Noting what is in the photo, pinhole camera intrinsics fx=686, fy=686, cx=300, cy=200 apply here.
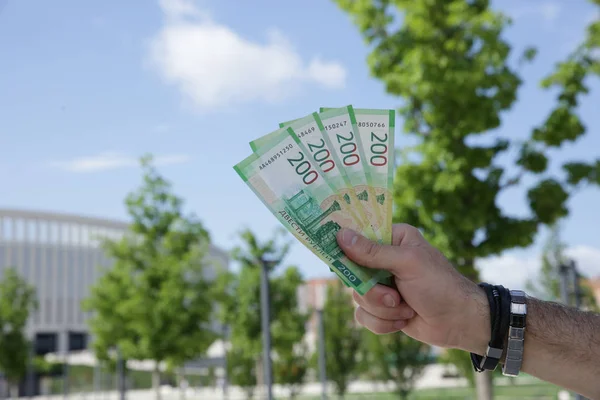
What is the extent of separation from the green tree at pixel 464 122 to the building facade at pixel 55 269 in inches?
2021

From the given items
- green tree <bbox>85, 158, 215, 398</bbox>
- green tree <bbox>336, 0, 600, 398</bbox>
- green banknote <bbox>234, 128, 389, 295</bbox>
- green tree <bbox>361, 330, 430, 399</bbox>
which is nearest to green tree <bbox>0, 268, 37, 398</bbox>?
green tree <bbox>85, 158, 215, 398</bbox>

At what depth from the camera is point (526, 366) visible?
219 cm

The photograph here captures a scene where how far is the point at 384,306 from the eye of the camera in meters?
2.22

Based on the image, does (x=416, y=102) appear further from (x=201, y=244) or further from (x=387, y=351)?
(x=387, y=351)

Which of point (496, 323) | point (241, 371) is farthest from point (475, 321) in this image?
point (241, 371)

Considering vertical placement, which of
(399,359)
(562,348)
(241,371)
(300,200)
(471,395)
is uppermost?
(300,200)

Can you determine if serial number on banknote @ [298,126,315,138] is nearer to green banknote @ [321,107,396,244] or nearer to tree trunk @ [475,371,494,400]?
green banknote @ [321,107,396,244]

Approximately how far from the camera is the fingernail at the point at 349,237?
2090 millimetres

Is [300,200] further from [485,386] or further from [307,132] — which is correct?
[485,386]

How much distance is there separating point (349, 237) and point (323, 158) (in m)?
0.26

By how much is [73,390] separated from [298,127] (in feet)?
170

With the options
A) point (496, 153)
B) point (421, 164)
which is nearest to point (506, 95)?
point (496, 153)

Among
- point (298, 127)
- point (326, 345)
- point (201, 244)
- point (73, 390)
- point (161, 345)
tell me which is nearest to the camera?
point (298, 127)

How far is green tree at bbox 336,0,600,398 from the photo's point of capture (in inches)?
508
